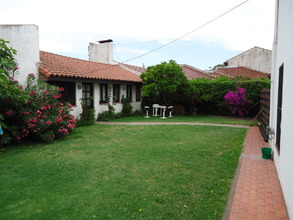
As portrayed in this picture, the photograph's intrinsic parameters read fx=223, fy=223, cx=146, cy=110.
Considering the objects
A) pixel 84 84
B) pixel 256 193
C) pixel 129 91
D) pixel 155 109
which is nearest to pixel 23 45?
pixel 84 84

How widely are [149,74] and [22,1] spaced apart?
338 inches

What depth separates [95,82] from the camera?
14.0m

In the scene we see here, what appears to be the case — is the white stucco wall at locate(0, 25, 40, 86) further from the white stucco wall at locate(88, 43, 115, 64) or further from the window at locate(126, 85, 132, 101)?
the white stucco wall at locate(88, 43, 115, 64)

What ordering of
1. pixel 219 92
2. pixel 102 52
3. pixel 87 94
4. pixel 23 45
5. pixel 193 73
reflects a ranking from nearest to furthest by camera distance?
pixel 23 45
pixel 87 94
pixel 219 92
pixel 102 52
pixel 193 73

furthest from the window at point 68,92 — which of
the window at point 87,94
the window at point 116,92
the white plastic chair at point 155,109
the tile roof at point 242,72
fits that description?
the tile roof at point 242,72

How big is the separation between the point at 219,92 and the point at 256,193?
13.4 metres

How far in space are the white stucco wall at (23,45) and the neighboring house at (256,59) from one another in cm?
2645

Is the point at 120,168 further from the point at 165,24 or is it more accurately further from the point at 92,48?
the point at 92,48

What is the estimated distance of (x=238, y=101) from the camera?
15328 millimetres

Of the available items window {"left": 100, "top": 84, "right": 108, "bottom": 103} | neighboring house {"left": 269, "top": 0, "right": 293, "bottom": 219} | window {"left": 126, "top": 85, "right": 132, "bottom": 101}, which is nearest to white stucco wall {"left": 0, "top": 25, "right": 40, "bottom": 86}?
window {"left": 100, "top": 84, "right": 108, "bottom": 103}

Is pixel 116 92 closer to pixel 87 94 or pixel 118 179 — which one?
pixel 87 94

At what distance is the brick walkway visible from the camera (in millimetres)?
3381

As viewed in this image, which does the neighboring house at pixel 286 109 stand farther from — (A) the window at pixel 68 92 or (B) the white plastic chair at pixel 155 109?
(B) the white plastic chair at pixel 155 109

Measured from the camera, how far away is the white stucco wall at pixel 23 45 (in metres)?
9.05
